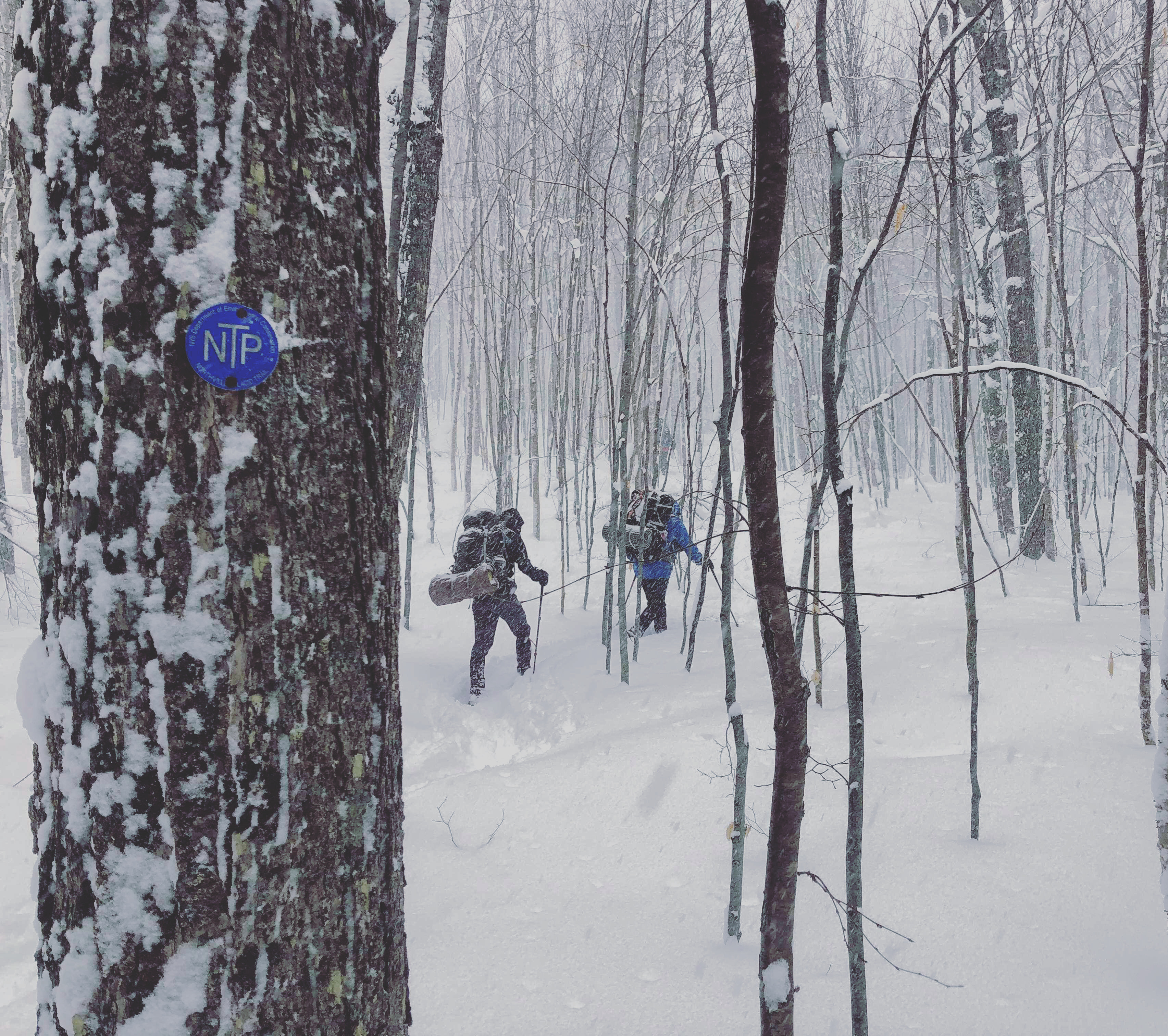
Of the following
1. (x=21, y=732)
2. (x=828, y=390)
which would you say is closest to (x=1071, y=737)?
(x=828, y=390)

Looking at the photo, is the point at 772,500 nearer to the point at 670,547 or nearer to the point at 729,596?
the point at 729,596

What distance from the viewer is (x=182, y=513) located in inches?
26.3

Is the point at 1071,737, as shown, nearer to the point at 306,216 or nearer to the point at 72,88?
the point at 306,216

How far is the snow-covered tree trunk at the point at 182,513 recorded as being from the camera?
658 mm

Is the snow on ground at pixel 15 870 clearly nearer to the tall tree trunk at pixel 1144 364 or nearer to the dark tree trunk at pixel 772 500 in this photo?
the dark tree trunk at pixel 772 500

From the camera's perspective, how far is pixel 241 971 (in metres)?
0.69

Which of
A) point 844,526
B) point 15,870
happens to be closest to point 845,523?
point 844,526

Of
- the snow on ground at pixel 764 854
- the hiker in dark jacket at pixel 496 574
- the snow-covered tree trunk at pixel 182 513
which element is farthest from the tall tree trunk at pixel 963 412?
the hiker in dark jacket at pixel 496 574

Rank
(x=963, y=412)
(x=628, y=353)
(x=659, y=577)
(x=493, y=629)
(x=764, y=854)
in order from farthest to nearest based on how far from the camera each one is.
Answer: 1. (x=659, y=577)
2. (x=493, y=629)
3. (x=628, y=353)
4. (x=764, y=854)
5. (x=963, y=412)

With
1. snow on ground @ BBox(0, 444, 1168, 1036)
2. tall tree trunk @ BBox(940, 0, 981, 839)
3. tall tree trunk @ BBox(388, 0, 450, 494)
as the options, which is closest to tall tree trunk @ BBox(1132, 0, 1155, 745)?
snow on ground @ BBox(0, 444, 1168, 1036)

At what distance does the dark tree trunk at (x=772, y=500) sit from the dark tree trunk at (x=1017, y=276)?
5.50 metres

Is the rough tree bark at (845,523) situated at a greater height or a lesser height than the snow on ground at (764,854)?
greater

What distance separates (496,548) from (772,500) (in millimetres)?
3862

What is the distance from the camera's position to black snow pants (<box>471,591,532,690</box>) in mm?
4402
